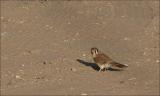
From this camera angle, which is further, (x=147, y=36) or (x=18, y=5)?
(x=18, y=5)

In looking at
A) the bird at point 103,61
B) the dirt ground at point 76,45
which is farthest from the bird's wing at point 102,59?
the dirt ground at point 76,45

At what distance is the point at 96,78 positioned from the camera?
442 inches

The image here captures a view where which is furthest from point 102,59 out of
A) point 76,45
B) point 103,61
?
point 76,45

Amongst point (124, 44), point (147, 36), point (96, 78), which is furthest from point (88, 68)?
point (147, 36)

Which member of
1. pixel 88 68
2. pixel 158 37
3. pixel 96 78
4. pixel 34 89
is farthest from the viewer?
pixel 158 37

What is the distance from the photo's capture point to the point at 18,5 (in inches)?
627

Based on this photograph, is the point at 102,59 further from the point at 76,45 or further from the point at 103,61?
the point at 76,45

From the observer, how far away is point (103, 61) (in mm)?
11789

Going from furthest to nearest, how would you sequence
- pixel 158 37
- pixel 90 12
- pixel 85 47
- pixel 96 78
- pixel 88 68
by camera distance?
pixel 90 12 → pixel 158 37 → pixel 85 47 → pixel 88 68 → pixel 96 78

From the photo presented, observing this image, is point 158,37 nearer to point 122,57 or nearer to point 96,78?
point 122,57

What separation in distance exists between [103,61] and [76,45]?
1548mm

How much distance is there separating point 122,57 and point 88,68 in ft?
3.19

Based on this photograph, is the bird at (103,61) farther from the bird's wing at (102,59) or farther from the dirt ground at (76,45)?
the dirt ground at (76,45)

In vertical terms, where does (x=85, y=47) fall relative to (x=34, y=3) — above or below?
below
